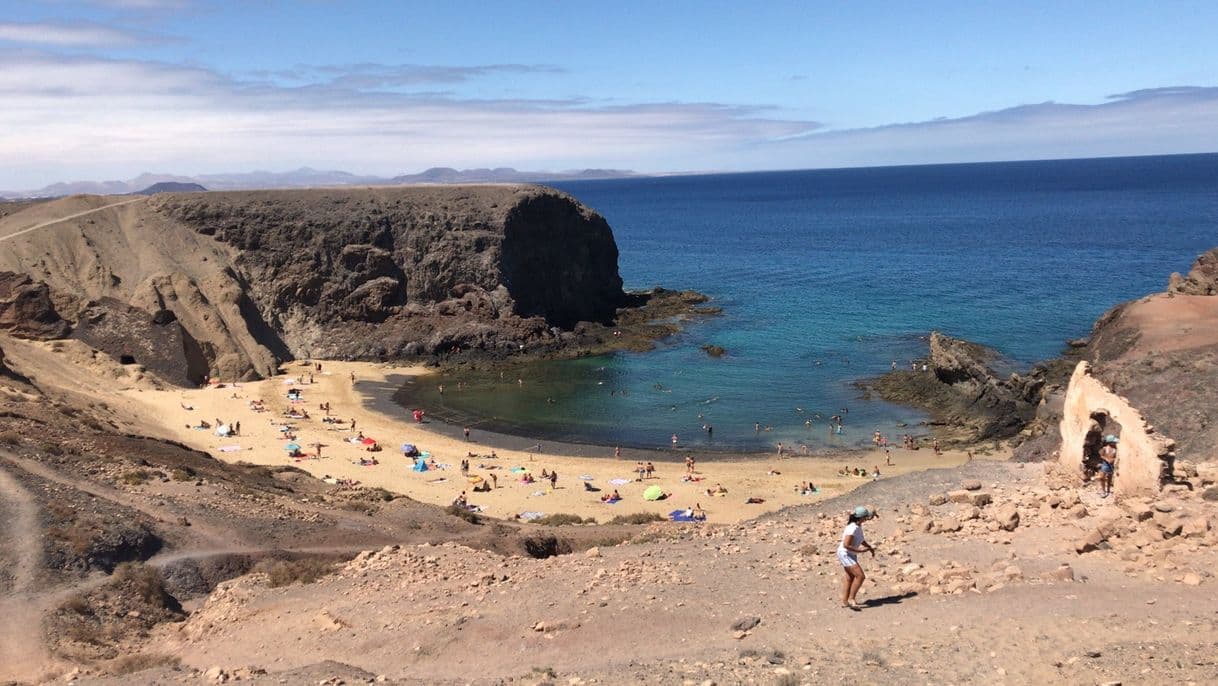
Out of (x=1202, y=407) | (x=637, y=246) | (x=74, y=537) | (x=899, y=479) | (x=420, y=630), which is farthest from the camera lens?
(x=637, y=246)

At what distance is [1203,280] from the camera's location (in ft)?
120

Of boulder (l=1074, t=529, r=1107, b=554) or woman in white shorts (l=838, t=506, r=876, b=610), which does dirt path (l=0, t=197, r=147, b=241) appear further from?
boulder (l=1074, t=529, r=1107, b=554)

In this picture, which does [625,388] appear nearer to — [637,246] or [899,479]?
[899,479]

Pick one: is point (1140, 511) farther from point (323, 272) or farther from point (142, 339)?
point (323, 272)

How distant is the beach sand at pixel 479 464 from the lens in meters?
31.4

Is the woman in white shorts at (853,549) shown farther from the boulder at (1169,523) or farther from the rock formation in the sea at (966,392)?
the rock formation in the sea at (966,392)

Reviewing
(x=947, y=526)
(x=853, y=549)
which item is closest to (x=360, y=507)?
(x=947, y=526)

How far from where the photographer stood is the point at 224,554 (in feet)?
64.5

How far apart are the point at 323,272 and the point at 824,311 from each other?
3470 cm

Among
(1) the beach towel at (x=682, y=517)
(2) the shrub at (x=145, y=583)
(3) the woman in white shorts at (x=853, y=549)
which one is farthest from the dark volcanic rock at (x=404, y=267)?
(3) the woman in white shorts at (x=853, y=549)

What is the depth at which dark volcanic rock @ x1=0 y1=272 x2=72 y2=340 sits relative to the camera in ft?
145

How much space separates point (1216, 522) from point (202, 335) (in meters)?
49.0

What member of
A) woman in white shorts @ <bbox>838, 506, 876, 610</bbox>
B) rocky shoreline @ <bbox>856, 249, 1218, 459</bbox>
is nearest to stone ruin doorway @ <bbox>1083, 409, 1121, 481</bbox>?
rocky shoreline @ <bbox>856, 249, 1218, 459</bbox>

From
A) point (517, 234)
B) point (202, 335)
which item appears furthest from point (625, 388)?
point (202, 335)
